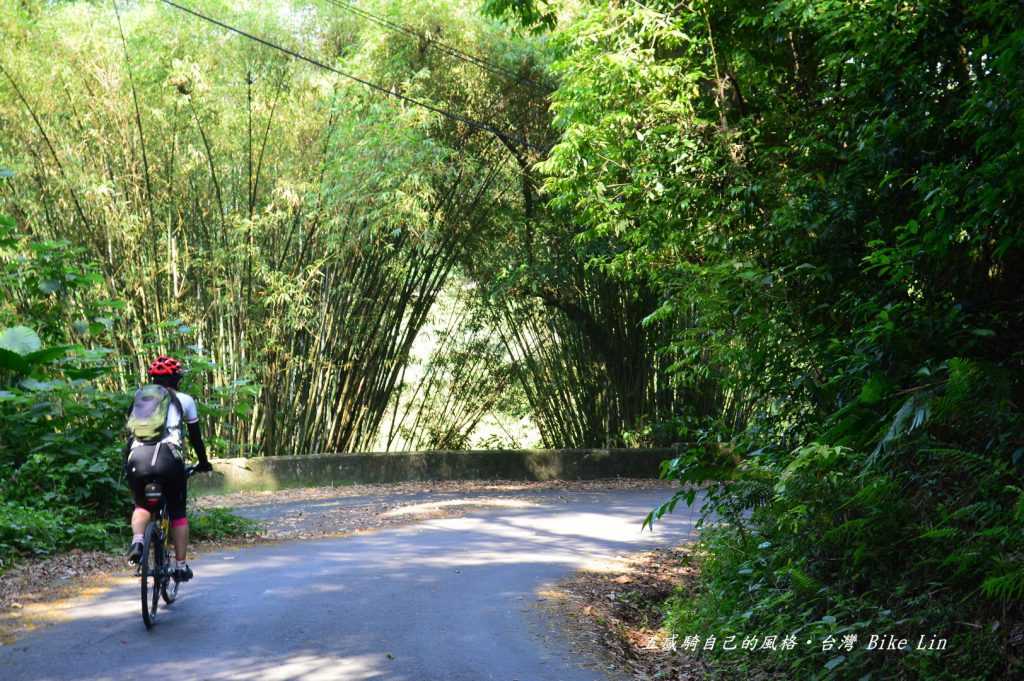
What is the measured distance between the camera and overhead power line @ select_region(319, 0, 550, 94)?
1168cm

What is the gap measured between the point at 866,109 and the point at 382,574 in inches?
155

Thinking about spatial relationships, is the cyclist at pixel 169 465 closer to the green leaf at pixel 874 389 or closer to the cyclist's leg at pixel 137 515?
the cyclist's leg at pixel 137 515

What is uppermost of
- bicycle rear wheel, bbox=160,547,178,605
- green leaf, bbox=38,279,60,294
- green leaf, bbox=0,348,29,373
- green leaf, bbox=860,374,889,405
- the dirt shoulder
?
green leaf, bbox=38,279,60,294

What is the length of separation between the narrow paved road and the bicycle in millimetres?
117

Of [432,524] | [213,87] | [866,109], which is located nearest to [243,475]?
[432,524]

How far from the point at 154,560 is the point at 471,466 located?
901 cm

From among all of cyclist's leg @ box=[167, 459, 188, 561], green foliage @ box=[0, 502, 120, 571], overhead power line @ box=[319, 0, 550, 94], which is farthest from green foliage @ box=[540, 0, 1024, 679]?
overhead power line @ box=[319, 0, 550, 94]

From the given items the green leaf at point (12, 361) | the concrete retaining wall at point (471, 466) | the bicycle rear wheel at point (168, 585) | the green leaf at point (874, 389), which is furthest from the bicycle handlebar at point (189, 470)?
the concrete retaining wall at point (471, 466)

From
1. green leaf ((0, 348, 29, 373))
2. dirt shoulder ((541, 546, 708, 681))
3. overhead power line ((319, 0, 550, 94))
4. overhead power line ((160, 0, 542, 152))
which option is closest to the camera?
dirt shoulder ((541, 546, 708, 681))

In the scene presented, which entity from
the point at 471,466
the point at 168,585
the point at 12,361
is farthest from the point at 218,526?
the point at 471,466

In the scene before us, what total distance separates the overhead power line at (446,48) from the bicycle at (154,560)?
7.57m

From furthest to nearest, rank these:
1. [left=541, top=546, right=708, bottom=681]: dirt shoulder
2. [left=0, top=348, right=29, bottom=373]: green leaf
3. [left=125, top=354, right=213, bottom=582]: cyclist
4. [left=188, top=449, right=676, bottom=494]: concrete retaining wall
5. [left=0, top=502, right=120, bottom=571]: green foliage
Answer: [left=188, top=449, right=676, bottom=494]: concrete retaining wall, [left=0, top=348, right=29, bottom=373]: green leaf, [left=0, top=502, right=120, bottom=571]: green foliage, [left=125, top=354, right=213, bottom=582]: cyclist, [left=541, top=546, right=708, bottom=681]: dirt shoulder

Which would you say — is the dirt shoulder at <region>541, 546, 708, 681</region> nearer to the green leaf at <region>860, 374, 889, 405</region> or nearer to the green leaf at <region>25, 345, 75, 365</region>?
the green leaf at <region>860, 374, 889, 405</region>

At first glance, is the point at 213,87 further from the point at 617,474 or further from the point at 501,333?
the point at 617,474
